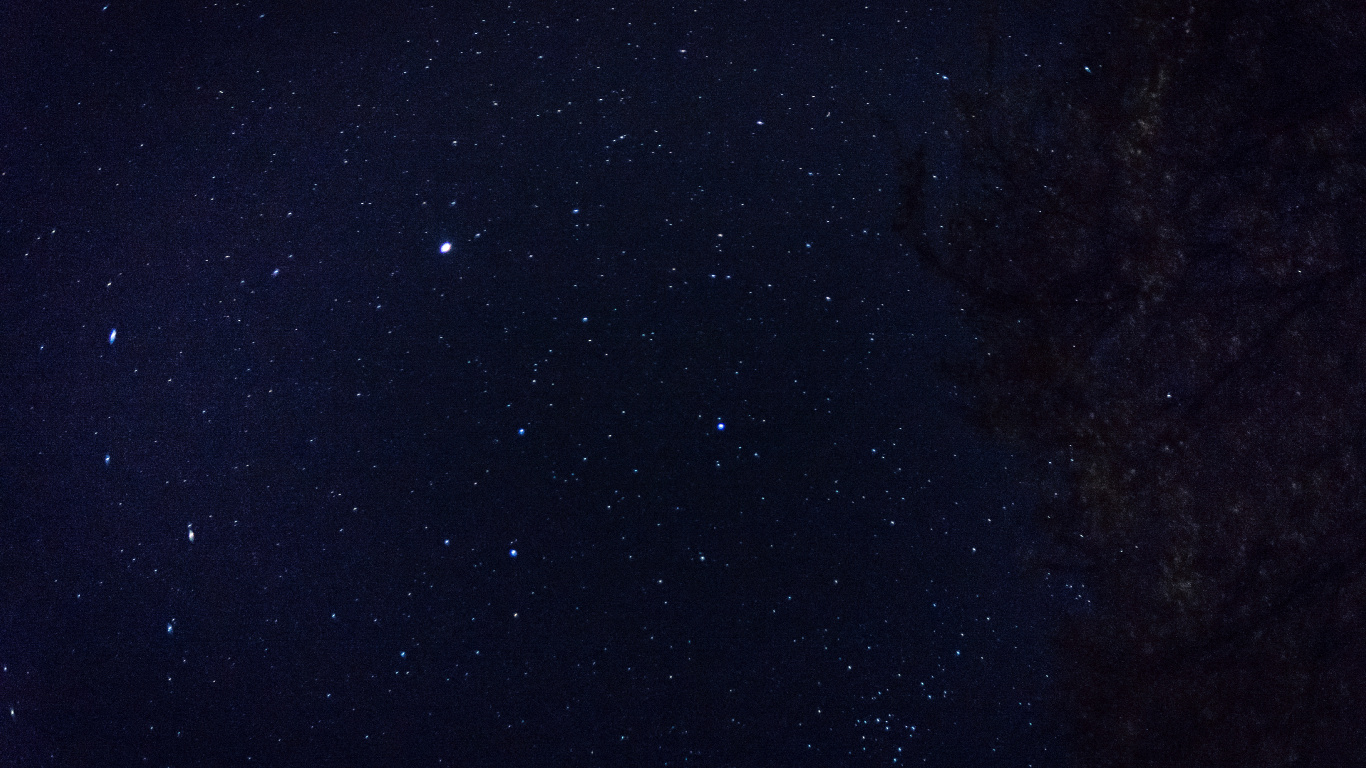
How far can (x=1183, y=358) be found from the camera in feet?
2.77

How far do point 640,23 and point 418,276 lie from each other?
0.28 m

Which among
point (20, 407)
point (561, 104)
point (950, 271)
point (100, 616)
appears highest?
point (561, 104)

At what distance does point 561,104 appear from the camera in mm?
825

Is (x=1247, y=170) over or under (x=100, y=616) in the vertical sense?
over

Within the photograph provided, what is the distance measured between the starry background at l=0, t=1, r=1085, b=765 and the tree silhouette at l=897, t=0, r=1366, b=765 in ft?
0.15

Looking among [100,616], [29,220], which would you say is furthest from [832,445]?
[29,220]

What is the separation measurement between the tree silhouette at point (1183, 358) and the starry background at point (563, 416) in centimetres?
5

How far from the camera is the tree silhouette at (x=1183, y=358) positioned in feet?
2.71

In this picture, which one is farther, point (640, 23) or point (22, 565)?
point (22, 565)

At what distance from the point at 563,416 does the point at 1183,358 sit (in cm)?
53

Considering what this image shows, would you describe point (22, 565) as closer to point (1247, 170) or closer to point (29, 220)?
point (29, 220)

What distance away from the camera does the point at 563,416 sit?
2.57 ft

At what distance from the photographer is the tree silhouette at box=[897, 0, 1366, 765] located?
83 cm

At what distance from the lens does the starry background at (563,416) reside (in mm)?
777
